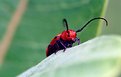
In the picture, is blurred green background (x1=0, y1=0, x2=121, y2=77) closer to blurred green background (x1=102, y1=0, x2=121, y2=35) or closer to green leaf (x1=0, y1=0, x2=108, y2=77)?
green leaf (x1=0, y1=0, x2=108, y2=77)

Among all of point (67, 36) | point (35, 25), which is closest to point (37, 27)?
point (35, 25)

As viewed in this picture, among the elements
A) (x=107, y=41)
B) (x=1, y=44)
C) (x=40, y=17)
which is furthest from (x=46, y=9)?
(x=107, y=41)

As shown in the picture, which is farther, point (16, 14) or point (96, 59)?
point (16, 14)

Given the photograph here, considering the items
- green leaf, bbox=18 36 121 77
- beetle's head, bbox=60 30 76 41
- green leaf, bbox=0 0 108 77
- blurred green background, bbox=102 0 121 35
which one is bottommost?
green leaf, bbox=18 36 121 77

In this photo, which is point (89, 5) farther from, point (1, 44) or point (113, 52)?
point (113, 52)

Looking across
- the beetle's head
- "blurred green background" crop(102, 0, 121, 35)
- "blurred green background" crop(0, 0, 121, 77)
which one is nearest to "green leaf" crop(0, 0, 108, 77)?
"blurred green background" crop(0, 0, 121, 77)

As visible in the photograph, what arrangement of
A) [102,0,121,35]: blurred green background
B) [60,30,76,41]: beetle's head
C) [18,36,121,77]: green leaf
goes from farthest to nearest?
[102,0,121,35]: blurred green background, [60,30,76,41]: beetle's head, [18,36,121,77]: green leaf

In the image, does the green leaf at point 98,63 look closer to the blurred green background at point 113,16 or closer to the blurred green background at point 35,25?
the blurred green background at point 35,25

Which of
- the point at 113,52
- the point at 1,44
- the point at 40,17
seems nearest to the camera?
the point at 113,52
